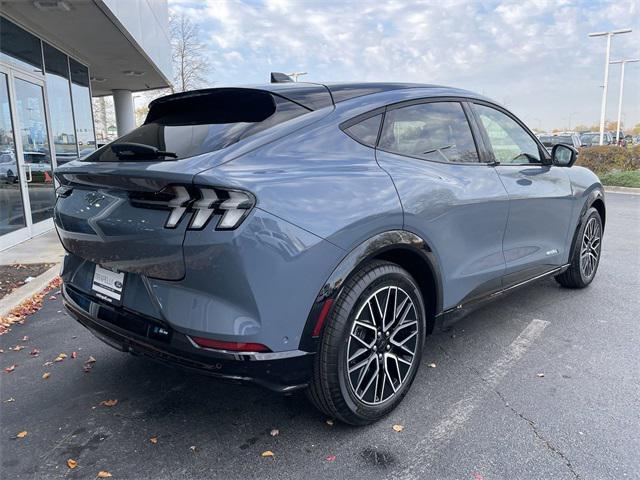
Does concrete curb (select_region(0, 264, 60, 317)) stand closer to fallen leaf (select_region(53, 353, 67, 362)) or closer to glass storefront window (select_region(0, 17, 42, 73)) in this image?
fallen leaf (select_region(53, 353, 67, 362))

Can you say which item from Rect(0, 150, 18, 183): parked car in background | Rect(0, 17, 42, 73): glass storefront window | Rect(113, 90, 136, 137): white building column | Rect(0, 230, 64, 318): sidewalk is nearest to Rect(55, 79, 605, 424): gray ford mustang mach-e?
Rect(0, 230, 64, 318): sidewalk

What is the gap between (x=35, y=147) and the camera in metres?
8.06

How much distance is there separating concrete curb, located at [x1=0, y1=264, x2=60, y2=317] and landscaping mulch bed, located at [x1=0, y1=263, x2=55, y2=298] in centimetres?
9

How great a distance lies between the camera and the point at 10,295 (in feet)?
15.5

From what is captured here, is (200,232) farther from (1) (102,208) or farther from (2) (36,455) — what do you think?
(2) (36,455)

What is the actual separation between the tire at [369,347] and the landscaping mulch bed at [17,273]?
3966 mm

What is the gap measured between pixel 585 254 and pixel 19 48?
8.42 meters

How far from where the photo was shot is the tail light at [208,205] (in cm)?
198

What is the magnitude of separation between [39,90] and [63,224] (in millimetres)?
7066

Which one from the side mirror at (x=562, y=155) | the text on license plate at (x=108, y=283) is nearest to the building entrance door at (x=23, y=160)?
the text on license plate at (x=108, y=283)

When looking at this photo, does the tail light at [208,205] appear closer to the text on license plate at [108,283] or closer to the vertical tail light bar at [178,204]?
the vertical tail light bar at [178,204]

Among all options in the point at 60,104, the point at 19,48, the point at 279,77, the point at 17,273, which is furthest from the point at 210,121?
the point at 60,104

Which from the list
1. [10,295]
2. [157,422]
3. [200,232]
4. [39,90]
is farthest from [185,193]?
[39,90]

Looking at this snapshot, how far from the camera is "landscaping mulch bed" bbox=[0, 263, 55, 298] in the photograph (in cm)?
501
